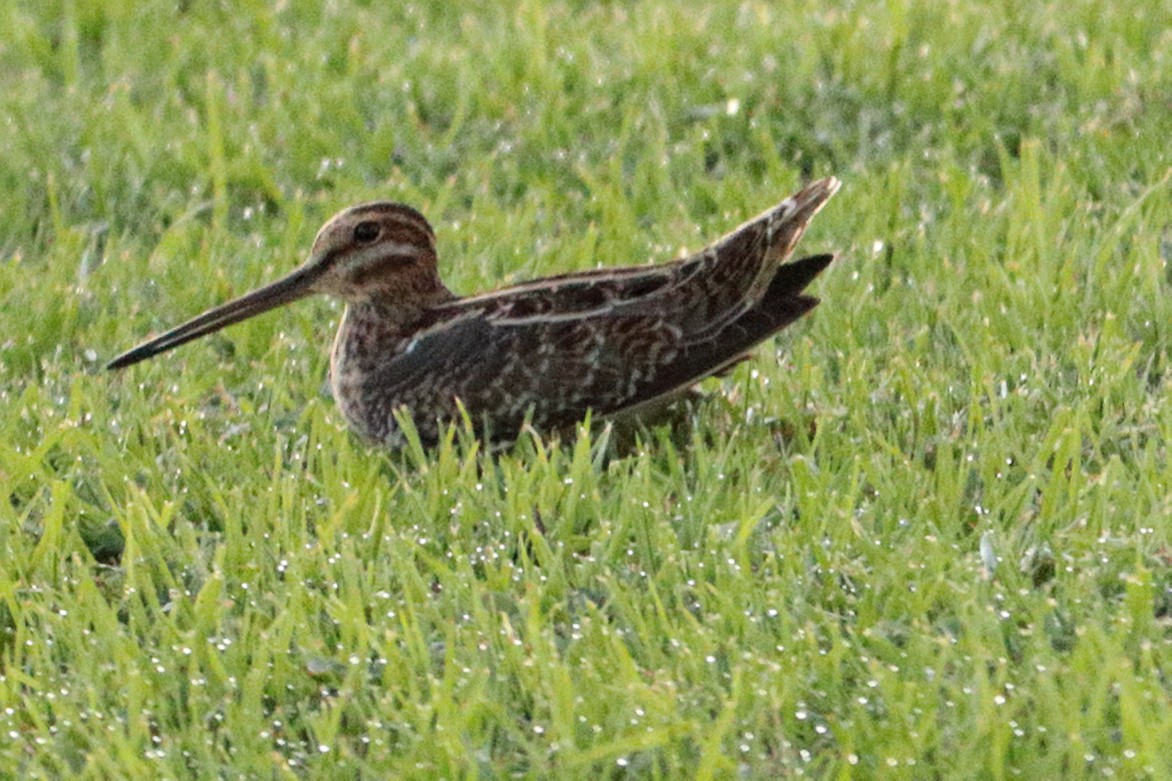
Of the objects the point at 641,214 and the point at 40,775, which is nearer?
the point at 40,775

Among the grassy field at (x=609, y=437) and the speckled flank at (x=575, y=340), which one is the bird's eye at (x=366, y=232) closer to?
the speckled flank at (x=575, y=340)

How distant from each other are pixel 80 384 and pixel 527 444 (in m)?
1.37

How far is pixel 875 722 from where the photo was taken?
13.7 ft

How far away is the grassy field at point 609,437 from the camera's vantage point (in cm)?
425

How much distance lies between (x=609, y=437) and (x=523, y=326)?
421 mm

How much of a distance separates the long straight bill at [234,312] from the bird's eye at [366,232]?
16 centimetres

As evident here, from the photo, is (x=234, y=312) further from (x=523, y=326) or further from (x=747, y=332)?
(x=747, y=332)

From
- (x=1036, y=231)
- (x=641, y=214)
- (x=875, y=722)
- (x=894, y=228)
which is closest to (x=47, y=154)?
(x=641, y=214)

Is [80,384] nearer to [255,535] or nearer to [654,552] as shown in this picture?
[255,535]

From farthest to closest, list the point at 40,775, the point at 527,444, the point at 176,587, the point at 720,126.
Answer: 1. the point at 720,126
2. the point at 527,444
3. the point at 176,587
4. the point at 40,775

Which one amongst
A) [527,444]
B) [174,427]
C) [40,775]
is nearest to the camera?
[40,775]

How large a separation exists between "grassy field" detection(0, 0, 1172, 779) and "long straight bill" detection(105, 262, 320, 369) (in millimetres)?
168

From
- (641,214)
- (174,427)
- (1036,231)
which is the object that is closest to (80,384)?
(174,427)

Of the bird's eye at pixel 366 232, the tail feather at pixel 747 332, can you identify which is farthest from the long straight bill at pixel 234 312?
the tail feather at pixel 747 332
